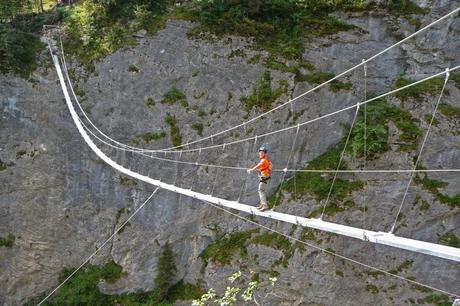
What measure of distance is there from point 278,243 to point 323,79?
155 inches

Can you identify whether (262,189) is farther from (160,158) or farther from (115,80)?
(115,80)

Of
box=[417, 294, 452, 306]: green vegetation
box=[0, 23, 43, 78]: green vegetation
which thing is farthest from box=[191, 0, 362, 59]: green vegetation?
box=[417, 294, 452, 306]: green vegetation

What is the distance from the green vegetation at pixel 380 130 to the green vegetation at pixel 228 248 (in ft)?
9.60

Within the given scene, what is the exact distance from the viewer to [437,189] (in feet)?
30.0

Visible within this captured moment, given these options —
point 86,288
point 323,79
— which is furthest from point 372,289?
point 86,288

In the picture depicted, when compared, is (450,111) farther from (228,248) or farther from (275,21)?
(228,248)

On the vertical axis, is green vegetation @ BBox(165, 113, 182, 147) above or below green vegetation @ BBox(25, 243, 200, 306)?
above

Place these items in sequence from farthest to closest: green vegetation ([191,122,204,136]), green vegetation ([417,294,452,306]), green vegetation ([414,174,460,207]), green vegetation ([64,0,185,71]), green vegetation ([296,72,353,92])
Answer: green vegetation ([64,0,185,71]) → green vegetation ([191,122,204,136]) → green vegetation ([296,72,353,92]) → green vegetation ([414,174,460,207]) → green vegetation ([417,294,452,306])

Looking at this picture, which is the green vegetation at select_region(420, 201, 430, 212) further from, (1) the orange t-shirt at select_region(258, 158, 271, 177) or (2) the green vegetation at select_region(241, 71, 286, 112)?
(1) the orange t-shirt at select_region(258, 158, 271, 177)

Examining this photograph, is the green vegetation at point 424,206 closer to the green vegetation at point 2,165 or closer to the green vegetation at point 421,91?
the green vegetation at point 421,91

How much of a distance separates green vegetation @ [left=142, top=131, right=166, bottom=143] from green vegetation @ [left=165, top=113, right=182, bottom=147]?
0.22 m

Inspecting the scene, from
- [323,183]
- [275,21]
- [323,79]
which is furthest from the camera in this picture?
[275,21]

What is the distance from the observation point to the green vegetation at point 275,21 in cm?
1115

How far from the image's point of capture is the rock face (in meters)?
9.95
